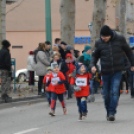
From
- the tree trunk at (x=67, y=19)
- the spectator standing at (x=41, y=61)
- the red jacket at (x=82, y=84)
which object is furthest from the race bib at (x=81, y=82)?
the tree trunk at (x=67, y=19)

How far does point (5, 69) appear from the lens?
13539 millimetres

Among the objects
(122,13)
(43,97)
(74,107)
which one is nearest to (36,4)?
(122,13)

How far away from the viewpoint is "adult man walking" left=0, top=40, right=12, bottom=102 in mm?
13359

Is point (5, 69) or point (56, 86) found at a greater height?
point (5, 69)

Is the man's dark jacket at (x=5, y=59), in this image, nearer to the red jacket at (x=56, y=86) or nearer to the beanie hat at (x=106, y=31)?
the red jacket at (x=56, y=86)

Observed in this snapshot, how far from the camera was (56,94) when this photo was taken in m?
10.7

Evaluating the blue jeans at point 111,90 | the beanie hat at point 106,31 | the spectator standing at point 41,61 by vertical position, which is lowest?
the blue jeans at point 111,90

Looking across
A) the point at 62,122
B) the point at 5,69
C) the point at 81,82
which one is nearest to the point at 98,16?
the point at 5,69

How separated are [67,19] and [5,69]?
22.5 feet

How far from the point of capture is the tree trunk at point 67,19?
773 inches

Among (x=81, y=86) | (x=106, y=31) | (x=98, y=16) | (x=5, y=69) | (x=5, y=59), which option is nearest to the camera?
(x=106, y=31)

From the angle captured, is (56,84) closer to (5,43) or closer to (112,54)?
(112,54)

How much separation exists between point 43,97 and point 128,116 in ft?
19.6

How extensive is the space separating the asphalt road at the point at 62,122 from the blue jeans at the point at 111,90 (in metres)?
0.31
